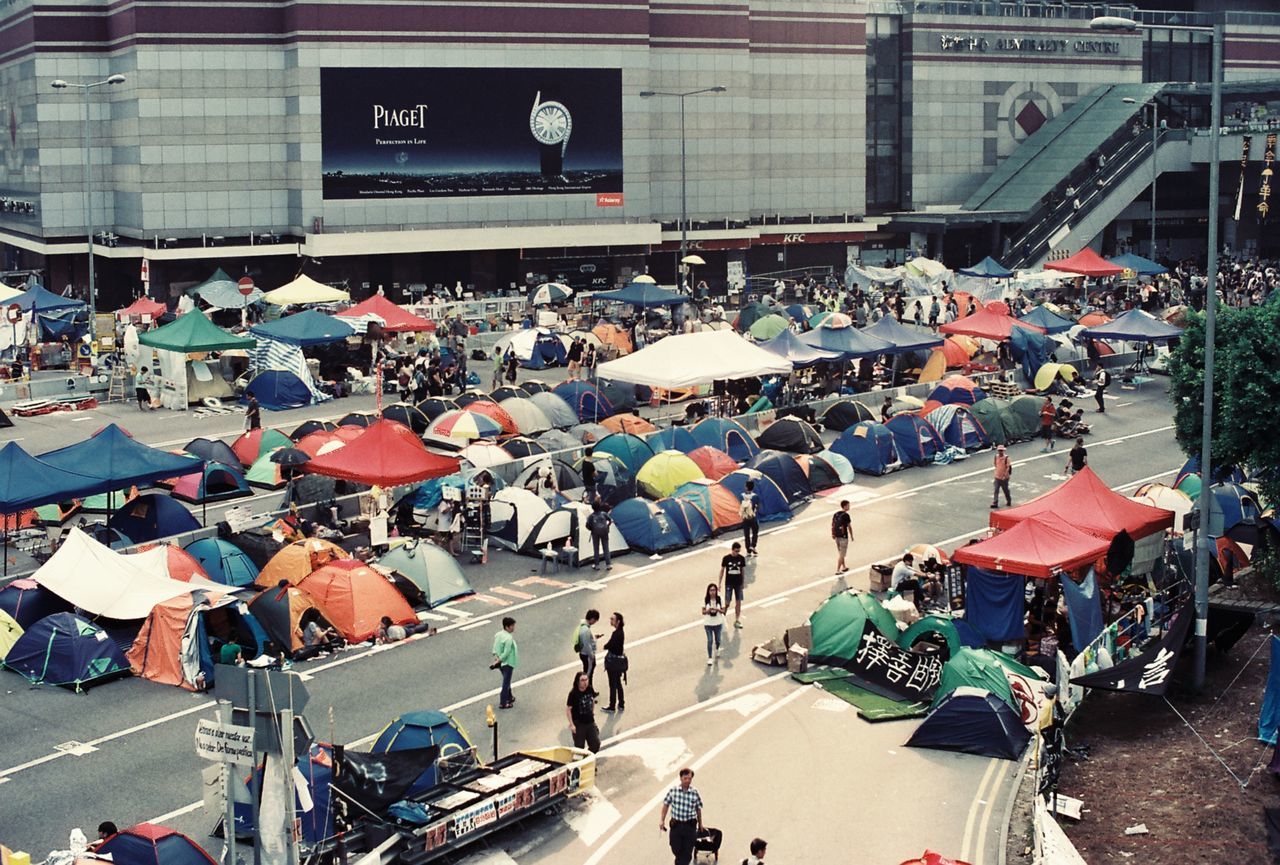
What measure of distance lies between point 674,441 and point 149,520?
11.2 m

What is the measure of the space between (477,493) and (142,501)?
6.09 meters

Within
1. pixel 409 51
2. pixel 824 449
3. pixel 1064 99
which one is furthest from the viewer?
pixel 1064 99

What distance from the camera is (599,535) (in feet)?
96.6

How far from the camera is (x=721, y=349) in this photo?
131ft

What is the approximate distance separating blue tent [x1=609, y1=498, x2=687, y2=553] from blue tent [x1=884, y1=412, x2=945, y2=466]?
9.01 meters

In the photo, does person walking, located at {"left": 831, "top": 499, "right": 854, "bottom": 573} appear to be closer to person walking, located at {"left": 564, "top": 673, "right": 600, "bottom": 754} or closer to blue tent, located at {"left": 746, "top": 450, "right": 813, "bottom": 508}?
blue tent, located at {"left": 746, "top": 450, "right": 813, "bottom": 508}

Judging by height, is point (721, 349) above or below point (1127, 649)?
above

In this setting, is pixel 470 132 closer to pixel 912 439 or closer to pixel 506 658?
pixel 912 439

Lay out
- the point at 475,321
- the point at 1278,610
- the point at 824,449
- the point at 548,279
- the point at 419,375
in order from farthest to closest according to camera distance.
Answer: the point at 548,279, the point at 475,321, the point at 419,375, the point at 824,449, the point at 1278,610

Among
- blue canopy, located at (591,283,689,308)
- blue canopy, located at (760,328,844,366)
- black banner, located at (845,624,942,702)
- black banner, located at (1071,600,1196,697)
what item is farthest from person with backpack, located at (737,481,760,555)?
blue canopy, located at (591,283,689,308)

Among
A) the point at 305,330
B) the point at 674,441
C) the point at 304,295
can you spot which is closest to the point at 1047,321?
the point at 674,441

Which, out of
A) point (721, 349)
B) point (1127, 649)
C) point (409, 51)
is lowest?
point (1127, 649)

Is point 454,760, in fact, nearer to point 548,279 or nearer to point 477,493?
Result: point 477,493

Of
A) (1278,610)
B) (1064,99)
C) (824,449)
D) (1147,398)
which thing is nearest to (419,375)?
(824,449)
